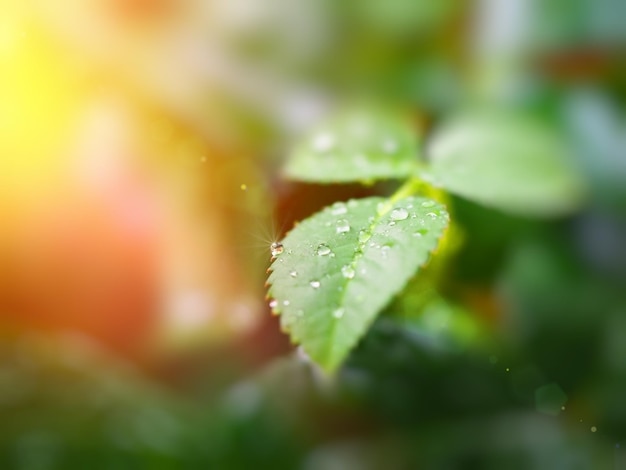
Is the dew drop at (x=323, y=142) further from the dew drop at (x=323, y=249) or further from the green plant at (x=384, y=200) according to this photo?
the dew drop at (x=323, y=249)

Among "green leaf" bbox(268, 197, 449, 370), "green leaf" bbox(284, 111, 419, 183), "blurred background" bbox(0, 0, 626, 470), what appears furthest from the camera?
"blurred background" bbox(0, 0, 626, 470)

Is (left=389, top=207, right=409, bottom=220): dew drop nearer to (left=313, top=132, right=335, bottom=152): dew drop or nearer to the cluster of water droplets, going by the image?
the cluster of water droplets

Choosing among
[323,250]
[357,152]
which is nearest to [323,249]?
[323,250]

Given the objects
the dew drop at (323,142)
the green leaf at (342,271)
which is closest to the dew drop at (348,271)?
the green leaf at (342,271)

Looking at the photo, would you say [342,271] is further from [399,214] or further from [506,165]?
[506,165]

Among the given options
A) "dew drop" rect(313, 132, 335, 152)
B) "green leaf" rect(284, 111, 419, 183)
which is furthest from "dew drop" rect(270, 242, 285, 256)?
"dew drop" rect(313, 132, 335, 152)

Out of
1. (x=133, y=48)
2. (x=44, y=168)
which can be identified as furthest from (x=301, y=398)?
(x=133, y=48)
